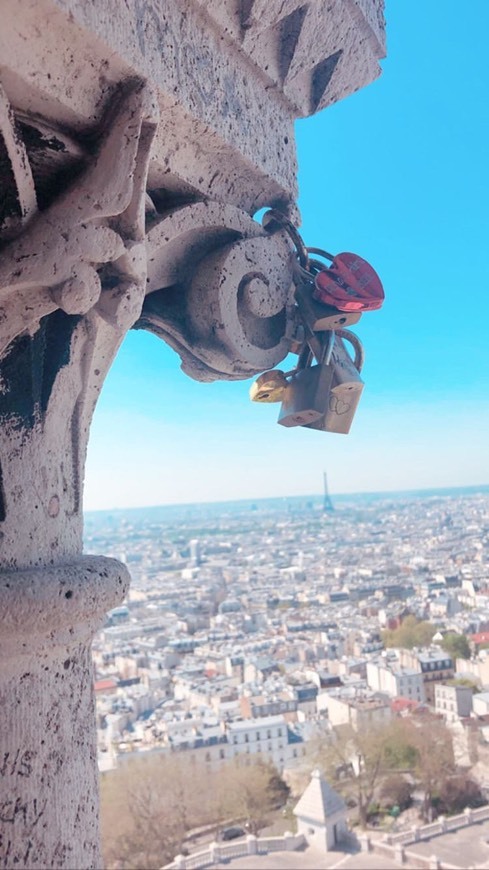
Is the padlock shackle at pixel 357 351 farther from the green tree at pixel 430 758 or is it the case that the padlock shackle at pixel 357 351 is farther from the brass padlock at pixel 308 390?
the green tree at pixel 430 758

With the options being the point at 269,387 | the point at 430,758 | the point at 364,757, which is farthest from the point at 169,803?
the point at 269,387

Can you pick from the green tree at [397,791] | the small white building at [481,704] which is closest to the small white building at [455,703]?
the small white building at [481,704]

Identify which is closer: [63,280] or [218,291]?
[63,280]

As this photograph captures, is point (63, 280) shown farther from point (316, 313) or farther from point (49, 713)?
point (316, 313)

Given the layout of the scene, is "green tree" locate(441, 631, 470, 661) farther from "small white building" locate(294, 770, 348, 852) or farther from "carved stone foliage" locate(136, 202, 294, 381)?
"carved stone foliage" locate(136, 202, 294, 381)

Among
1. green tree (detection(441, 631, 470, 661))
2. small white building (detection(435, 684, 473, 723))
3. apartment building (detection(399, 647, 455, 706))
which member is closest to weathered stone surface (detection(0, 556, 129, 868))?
small white building (detection(435, 684, 473, 723))

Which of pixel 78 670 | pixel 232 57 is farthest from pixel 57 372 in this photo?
pixel 232 57

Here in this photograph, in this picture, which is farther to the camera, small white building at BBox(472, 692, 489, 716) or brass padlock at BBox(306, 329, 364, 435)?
small white building at BBox(472, 692, 489, 716)

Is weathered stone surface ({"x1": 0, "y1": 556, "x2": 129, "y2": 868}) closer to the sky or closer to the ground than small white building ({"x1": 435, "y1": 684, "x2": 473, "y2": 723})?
closer to the sky
